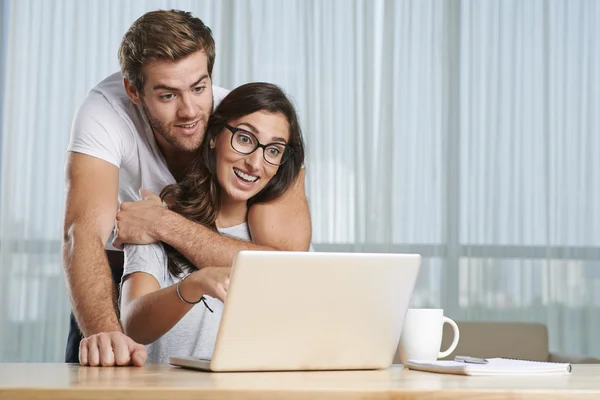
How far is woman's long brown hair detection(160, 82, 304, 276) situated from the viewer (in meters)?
2.24

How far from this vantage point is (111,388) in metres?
0.99

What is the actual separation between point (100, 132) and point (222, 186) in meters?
0.38

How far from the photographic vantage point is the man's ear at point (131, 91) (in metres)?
2.36

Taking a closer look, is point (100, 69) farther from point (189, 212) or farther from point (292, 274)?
point (292, 274)

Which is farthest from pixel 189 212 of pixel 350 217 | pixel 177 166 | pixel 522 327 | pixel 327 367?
pixel 350 217

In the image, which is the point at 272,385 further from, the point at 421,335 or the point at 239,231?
the point at 239,231

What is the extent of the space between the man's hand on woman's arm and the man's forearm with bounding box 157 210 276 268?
180 mm

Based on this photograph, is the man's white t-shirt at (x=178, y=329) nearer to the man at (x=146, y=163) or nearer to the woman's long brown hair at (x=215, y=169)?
the man at (x=146, y=163)

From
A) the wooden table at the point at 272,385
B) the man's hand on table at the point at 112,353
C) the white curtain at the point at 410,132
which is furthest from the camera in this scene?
the white curtain at the point at 410,132

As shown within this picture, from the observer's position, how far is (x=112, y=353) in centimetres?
136

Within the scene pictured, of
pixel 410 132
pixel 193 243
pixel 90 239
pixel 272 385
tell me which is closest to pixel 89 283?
pixel 90 239

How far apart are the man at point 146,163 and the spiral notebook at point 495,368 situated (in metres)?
0.83

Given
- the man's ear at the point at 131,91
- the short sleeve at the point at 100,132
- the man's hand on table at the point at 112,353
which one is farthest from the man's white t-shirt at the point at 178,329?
the man's hand on table at the point at 112,353

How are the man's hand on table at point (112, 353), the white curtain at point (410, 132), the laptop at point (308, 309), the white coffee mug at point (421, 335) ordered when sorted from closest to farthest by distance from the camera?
the laptop at point (308, 309) → the man's hand on table at point (112, 353) → the white coffee mug at point (421, 335) → the white curtain at point (410, 132)
